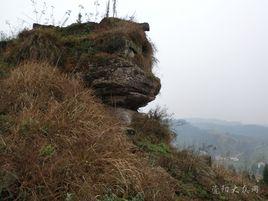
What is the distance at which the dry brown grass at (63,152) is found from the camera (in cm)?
571

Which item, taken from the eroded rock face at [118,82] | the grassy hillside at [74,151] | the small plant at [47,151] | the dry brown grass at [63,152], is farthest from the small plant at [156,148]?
the small plant at [47,151]

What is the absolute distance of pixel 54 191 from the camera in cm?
565

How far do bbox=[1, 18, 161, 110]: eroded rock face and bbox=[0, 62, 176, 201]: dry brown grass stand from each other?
1.34m

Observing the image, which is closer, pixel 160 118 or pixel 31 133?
pixel 31 133

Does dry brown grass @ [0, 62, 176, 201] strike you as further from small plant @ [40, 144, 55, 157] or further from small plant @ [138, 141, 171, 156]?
small plant @ [138, 141, 171, 156]

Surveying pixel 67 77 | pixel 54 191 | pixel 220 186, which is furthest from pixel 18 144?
pixel 220 186

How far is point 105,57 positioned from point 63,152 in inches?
168

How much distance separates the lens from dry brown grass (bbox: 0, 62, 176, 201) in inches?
225

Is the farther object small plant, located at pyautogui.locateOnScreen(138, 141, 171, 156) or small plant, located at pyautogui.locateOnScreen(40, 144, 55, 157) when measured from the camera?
small plant, located at pyautogui.locateOnScreen(138, 141, 171, 156)

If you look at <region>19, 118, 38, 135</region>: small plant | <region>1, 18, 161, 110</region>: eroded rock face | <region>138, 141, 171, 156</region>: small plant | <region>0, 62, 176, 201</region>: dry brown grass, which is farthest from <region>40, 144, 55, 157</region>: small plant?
<region>1, 18, 161, 110</region>: eroded rock face

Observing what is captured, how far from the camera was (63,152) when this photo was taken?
6.41m

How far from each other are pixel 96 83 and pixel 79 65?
2.26 ft

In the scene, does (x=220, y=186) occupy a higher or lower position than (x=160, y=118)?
lower

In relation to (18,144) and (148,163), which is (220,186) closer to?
(148,163)
